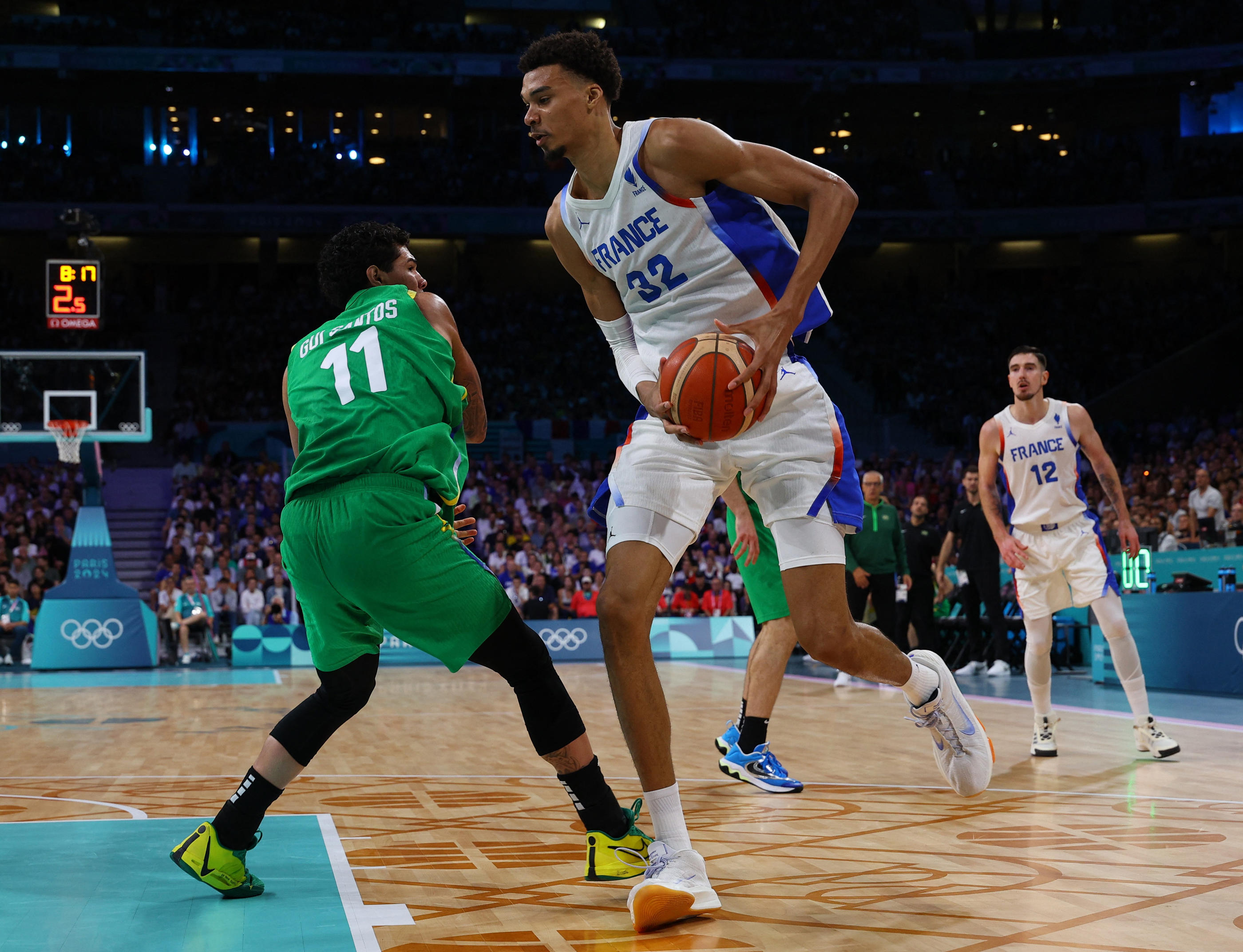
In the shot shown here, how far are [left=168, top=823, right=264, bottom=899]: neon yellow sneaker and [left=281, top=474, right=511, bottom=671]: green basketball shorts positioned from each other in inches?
22.1

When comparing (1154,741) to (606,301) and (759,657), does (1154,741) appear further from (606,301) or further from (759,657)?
(606,301)

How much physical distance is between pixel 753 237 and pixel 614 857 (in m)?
1.83

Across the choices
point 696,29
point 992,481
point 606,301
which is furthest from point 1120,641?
point 696,29

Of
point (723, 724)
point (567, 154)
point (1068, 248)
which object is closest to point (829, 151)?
point (1068, 248)

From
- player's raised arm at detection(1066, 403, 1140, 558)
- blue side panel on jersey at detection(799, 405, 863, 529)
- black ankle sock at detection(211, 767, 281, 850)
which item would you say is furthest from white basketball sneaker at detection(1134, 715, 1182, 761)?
black ankle sock at detection(211, 767, 281, 850)

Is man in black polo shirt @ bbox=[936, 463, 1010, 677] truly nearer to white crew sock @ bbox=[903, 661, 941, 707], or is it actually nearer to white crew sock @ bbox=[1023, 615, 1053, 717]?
white crew sock @ bbox=[1023, 615, 1053, 717]

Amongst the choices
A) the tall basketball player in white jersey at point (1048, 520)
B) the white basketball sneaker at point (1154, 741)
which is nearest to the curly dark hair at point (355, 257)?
the tall basketball player in white jersey at point (1048, 520)

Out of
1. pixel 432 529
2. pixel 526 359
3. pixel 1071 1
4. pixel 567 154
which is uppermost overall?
pixel 1071 1

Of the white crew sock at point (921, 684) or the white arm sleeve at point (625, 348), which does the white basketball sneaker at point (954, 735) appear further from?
the white arm sleeve at point (625, 348)

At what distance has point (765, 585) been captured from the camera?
5934mm

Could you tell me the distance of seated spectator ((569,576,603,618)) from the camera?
18.1 metres

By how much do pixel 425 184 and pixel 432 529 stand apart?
28.8 metres

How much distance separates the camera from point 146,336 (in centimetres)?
2906

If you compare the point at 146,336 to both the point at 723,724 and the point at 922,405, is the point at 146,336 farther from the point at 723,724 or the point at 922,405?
the point at 723,724
